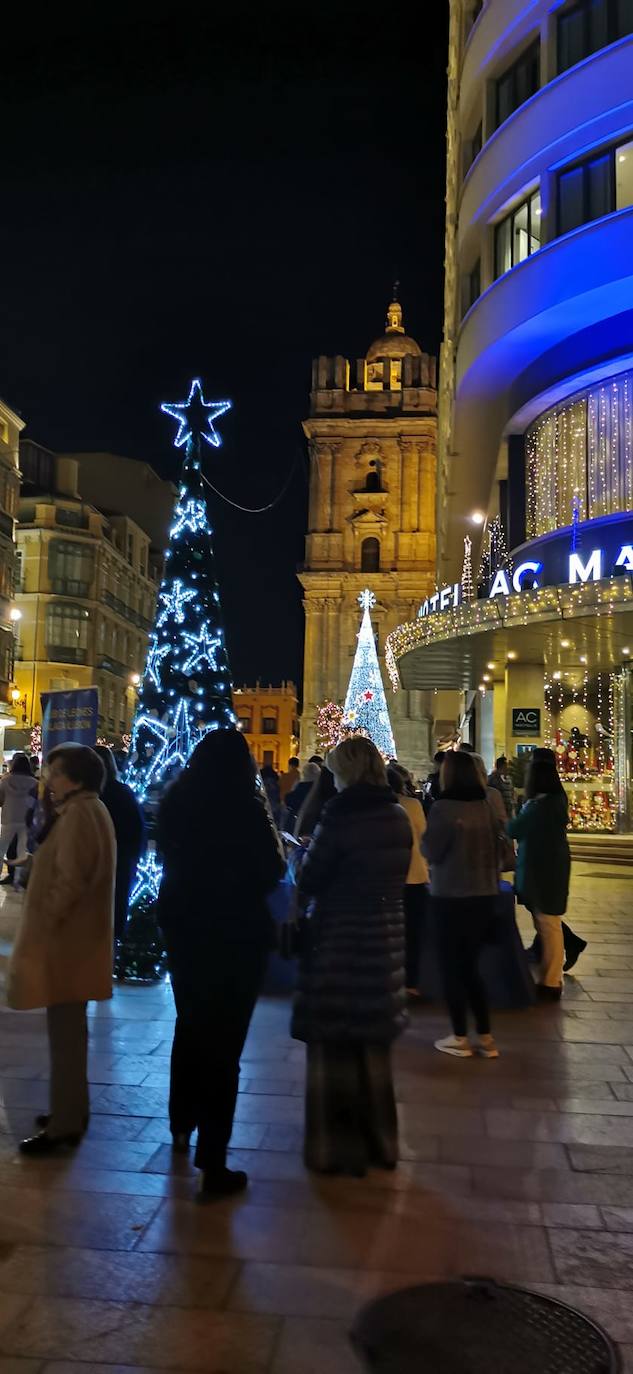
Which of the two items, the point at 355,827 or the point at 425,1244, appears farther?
the point at 355,827

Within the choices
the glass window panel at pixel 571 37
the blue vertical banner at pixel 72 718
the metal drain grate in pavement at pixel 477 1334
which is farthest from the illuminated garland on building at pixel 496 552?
the metal drain grate in pavement at pixel 477 1334

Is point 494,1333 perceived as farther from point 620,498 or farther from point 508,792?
point 620,498

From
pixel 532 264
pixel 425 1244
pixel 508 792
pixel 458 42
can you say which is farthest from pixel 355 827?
pixel 458 42

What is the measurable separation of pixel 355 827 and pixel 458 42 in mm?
30671

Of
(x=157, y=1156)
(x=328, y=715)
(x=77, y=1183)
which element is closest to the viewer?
(x=77, y=1183)

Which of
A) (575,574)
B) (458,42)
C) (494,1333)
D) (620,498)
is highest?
(458,42)

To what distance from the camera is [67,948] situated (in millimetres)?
4652

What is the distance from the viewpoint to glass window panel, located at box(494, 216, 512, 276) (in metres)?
22.2

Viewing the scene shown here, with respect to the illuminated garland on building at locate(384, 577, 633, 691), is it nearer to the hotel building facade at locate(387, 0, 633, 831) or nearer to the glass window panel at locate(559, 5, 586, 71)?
the hotel building facade at locate(387, 0, 633, 831)

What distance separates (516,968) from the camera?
752cm

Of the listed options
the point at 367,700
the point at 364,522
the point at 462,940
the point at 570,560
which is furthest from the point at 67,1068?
the point at 364,522

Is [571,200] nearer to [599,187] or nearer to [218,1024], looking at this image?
[599,187]

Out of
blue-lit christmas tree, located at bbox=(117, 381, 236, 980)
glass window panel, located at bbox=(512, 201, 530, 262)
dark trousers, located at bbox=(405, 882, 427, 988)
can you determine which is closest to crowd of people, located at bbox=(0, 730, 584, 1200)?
dark trousers, located at bbox=(405, 882, 427, 988)

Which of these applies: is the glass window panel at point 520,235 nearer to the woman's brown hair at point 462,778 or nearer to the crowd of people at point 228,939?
the woman's brown hair at point 462,778
